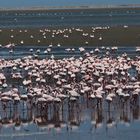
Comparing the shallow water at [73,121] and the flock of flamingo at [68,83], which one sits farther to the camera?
the flock of flamingo at [68,83]

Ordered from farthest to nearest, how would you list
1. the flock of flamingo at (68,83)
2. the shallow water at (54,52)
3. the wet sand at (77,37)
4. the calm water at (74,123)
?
the wet sand at (77,37) < the shallow water at (54,52) < the flock of flamingo at (68,83) < the calm water at (74,123)

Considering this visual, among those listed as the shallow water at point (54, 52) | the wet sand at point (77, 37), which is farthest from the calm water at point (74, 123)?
the wet sand at point (77, 37)

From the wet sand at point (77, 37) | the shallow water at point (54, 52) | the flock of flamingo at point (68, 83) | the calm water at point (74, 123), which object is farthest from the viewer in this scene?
the wet sand at point (77, 37)

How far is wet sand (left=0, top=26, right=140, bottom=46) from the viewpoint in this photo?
52713mm

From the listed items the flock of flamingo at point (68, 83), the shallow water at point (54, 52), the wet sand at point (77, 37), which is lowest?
the wet sand at point (77, 37)

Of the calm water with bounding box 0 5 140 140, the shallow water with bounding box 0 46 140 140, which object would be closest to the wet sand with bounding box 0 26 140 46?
the shallow water with bounding box 0 46 140 140

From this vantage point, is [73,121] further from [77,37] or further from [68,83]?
[77,37]

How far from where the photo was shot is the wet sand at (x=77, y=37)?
52713mm

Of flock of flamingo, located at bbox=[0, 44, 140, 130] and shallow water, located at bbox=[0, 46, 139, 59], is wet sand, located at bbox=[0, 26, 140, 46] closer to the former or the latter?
shallow water, located at bbox=[0, 46, 139, 59]

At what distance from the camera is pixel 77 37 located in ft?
182

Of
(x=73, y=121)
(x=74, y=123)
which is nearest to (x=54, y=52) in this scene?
(x=73, y=121)

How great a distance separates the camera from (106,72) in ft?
111

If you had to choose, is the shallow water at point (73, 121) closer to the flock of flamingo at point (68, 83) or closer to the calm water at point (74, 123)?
the calm water at point (74, 123)

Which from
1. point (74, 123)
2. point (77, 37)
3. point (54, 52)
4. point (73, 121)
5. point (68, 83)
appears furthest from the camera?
point (77, 37)
